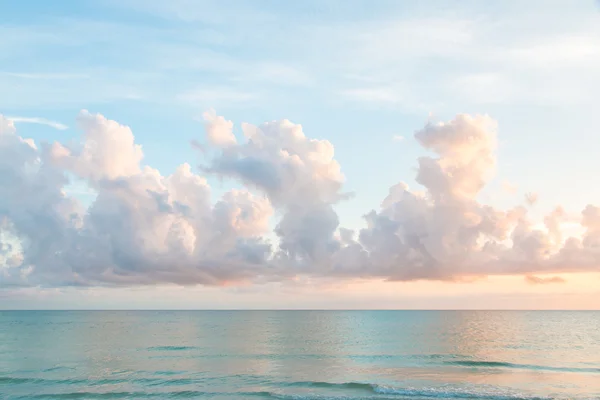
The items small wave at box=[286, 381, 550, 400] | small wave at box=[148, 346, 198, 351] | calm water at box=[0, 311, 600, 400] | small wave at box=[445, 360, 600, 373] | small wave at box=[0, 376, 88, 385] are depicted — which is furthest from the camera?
small wave at box=[148, 346, 198, 351]

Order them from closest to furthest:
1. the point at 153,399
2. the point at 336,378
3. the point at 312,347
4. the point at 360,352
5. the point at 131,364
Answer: the point at 153,399, the point at 336,378, the point at 131,364, the point at 360,352, the point at 312,347

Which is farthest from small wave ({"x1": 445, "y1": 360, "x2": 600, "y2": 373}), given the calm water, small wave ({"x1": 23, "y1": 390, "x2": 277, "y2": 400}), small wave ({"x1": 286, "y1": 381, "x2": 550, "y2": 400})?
small wave ({"x1": 23, "y1": 390, "x2": 277, "y2": 400})

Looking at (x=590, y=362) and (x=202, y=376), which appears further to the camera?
(x=590, y=362)

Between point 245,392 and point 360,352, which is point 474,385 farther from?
point 360,352

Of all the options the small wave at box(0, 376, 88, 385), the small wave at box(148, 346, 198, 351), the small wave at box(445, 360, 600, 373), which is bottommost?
the small wave at box(445, 360, 600, 373)

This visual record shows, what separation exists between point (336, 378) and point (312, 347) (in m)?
33.4

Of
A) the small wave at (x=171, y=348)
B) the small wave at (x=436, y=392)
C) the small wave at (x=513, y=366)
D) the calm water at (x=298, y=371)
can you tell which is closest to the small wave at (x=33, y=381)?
the calm water at (x=298, y=371)

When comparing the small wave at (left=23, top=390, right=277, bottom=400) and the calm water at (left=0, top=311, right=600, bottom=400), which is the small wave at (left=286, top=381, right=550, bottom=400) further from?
the small wave at (left=23, top=390, right=277, bottom=400)

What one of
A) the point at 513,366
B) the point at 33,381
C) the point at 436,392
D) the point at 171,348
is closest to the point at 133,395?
the point at 33,381

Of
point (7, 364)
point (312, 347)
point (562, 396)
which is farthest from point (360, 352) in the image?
point (7, 364)

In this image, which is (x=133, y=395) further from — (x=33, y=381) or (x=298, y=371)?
(x=298, y=371)

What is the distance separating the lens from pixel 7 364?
66375 mm

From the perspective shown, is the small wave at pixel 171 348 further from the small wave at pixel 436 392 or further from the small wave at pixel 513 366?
the small wave at pixel 513 366

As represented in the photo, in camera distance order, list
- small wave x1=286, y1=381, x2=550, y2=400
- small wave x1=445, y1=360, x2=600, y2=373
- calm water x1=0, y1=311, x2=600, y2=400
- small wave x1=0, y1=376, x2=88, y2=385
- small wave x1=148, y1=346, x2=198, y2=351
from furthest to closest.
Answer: small wave x1=148, y1=346, x2=198, y2=351, small wave x1=445, y1=360, x2=600, y2=373, small wave x1=0, y1=376, x2=88, y2=385, calm water x1=0, y1=311, x2=600, y2=400, small wave x1=286, y1=381, x2=550, y2=400
